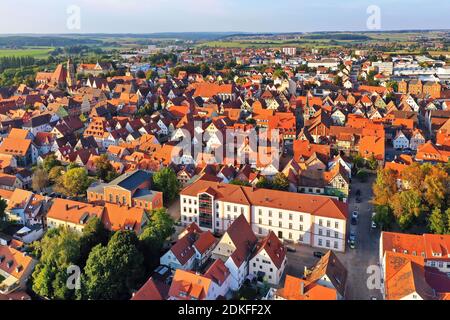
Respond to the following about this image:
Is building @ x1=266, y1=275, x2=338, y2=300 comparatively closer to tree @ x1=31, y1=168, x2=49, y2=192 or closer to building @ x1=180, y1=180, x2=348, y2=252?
building @ x1=180, y1=180, x2=348, y2=252

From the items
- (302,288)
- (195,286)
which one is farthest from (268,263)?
(195,286)

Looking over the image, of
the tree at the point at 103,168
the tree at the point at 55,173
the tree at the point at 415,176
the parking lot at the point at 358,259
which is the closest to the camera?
the parking lot at the point at 358,259

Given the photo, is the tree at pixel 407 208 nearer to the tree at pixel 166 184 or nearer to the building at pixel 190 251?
the building at pixel 190 251

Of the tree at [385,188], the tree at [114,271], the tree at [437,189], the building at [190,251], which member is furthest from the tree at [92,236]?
the tree at [437,189]

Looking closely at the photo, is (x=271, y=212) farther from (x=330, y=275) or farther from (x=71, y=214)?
(x=71, y=214)

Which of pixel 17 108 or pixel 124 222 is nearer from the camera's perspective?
pixel 124 222
